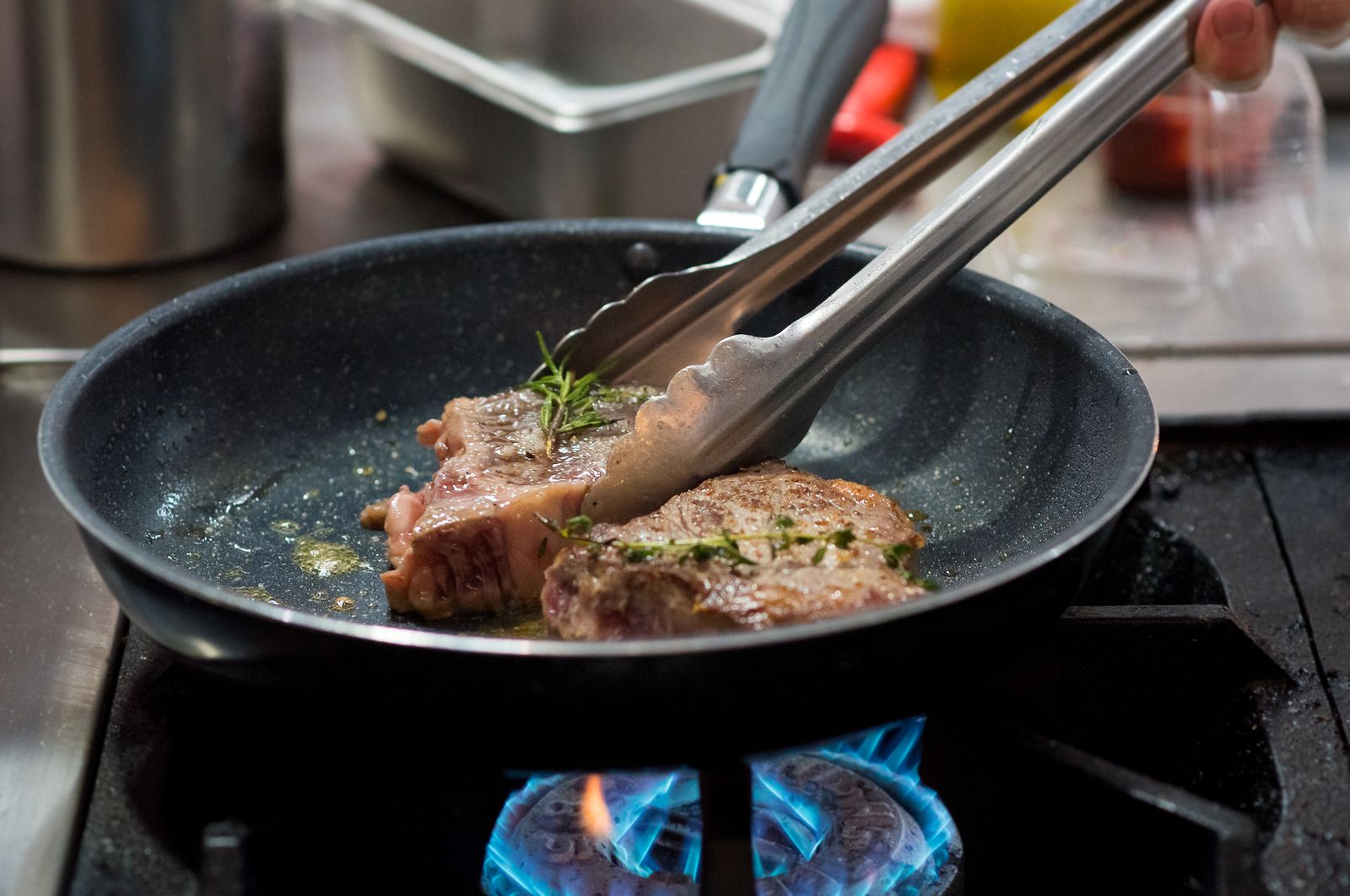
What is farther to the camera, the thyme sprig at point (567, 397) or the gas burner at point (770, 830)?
the thyme sprig at point (567, 397)

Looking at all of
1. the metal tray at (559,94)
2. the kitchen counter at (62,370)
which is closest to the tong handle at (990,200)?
the kitchen counter at (62,370)

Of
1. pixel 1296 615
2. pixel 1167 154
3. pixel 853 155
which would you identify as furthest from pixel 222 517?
pixel 1167 154

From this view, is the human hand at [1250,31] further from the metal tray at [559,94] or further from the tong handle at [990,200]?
the metal tray at [559,94]

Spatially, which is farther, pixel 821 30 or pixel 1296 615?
pixel 821 30

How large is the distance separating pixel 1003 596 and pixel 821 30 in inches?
30.8

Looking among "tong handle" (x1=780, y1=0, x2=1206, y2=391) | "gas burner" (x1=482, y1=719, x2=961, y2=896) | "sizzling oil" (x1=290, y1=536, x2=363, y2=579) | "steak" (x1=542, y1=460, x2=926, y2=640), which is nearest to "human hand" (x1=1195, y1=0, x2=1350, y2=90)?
"tong handle" (x1=780, y1=0, x2=1206, y2=391)

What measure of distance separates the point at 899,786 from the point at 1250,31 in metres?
0.69

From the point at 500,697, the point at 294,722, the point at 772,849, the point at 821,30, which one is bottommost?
the point at 772,849

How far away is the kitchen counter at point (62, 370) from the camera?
957 mm

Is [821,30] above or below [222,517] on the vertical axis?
above

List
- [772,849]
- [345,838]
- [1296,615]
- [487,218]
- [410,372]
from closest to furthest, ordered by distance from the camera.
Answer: [345,838], [772,849], [1296,615], [410,372], [487,218]

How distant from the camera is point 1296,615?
112 centimetres

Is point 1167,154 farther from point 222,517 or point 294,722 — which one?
point 294,722

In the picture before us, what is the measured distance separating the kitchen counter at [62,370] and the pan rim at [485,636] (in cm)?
19
